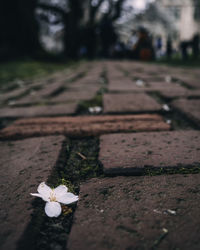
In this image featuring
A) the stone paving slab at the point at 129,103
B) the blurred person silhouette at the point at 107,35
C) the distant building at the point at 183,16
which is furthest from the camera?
the distant building at the point at 183,16

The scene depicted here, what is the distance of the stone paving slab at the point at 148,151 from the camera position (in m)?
0.86

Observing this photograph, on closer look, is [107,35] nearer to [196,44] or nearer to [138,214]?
[196,44]

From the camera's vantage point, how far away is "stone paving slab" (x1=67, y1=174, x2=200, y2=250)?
54 cm

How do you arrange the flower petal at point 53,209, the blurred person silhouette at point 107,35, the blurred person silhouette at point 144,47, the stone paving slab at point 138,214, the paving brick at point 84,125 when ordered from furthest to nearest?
the blurred person silhouette at point 107,35, the blurred person silhouette at point 144,47, the paving brick at point 84,125, the flower petal at point 53,209, the stone paving slab at point 138,214

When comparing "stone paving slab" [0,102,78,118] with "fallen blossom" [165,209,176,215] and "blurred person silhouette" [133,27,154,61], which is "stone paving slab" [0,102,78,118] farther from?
"blurred person silhouette" [133,27,154,61]

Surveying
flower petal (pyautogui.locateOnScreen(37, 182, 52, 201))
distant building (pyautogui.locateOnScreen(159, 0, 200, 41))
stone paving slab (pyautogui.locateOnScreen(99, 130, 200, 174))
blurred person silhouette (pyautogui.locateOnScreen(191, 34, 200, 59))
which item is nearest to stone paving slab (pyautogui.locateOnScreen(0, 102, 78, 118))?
stone paving slab (pyautogui.locateOnScreen(99, 130, 200, 174))

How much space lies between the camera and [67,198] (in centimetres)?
72

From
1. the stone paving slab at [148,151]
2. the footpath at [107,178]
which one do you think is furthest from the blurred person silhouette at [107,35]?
the stone paving slab at [148,151]

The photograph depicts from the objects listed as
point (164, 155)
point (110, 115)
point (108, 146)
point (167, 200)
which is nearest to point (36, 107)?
point (110, 115)

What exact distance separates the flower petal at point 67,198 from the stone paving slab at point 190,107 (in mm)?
883

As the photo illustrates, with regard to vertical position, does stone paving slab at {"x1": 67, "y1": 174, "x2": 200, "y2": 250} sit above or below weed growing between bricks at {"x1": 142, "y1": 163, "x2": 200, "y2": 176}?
above

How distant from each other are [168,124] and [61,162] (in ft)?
2.26

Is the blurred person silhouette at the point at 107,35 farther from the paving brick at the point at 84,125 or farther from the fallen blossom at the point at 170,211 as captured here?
the fallen blossom at the point at 170,211

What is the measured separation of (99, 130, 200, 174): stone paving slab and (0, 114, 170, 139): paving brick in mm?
106
